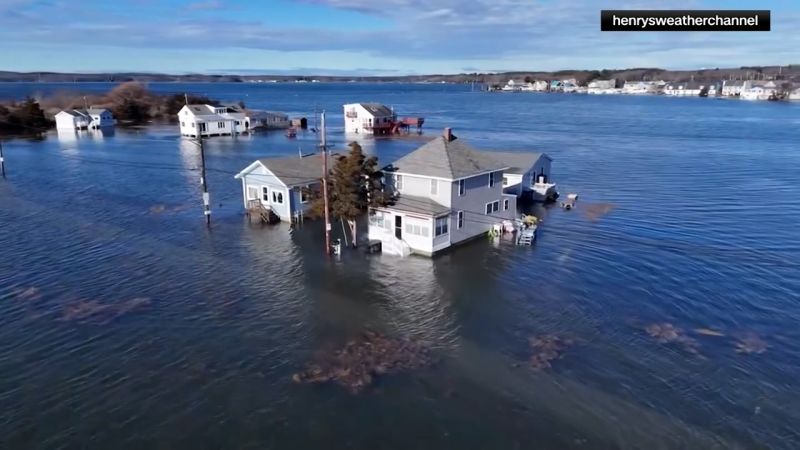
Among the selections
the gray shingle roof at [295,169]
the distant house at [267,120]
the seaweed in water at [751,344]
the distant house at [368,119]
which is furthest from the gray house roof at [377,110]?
the seaweed in water at [751,344]

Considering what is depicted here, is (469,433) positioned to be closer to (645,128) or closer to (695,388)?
(695,388)

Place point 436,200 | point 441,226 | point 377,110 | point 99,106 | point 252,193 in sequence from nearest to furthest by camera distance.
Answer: point 441,226, point 436,200, point 252,193, point 377,110, point 99,106

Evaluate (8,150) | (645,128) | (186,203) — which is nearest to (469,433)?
(186,203)

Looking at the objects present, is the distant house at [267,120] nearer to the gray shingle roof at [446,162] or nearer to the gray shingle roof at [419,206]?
the gray shingle roof at [446,162]

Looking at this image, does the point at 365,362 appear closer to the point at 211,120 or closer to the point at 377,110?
the point at 211,120

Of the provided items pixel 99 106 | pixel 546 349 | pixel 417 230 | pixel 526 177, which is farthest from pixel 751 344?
pixel 99 106

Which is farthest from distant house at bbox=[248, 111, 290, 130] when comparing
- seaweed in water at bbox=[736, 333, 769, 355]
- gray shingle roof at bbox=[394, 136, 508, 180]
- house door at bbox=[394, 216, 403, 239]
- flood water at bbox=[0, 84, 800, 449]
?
seaweed in water at bbox=[736, 333, 769, 355]
